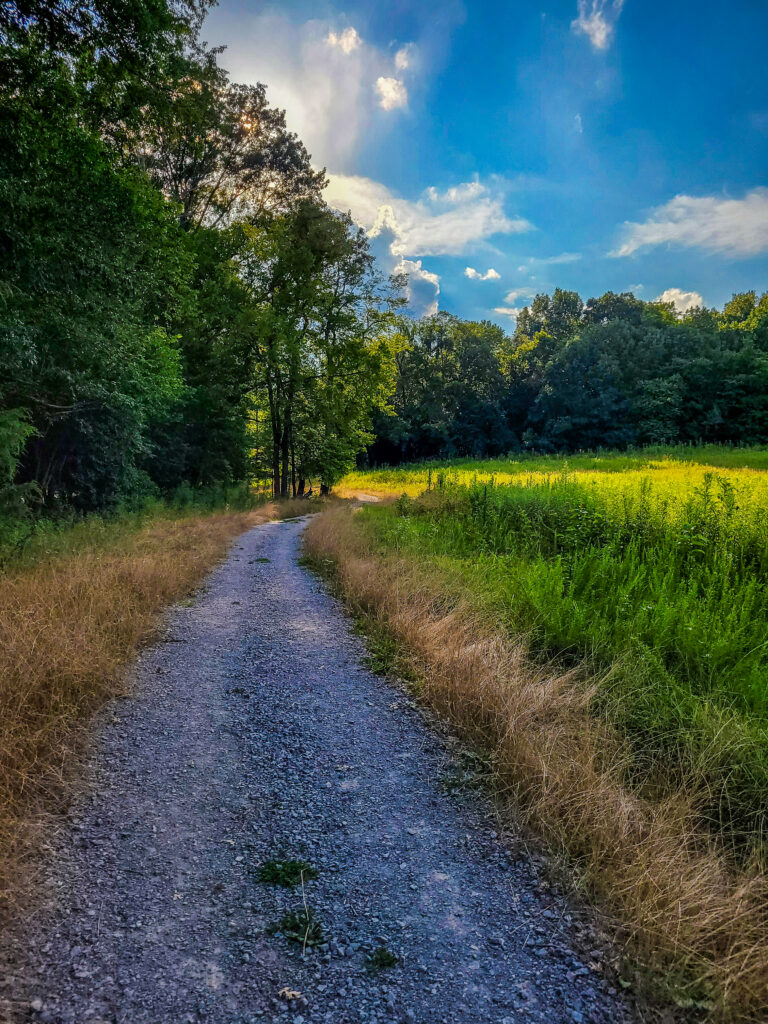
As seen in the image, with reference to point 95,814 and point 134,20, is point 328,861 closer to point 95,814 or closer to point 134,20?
point 95,814

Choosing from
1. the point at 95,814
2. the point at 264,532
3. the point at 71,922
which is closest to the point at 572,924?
the point at 71,922

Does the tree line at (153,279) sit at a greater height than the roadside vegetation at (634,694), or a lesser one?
greater

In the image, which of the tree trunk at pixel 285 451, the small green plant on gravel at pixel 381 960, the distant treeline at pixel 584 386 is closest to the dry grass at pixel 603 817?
the small green plant on gravel at pixel 381 960

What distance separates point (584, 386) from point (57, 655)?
4871 centimetres

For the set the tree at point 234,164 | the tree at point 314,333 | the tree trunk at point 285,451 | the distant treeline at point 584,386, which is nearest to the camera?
the tree at point 234,164

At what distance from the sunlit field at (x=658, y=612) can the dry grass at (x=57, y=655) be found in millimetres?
3707

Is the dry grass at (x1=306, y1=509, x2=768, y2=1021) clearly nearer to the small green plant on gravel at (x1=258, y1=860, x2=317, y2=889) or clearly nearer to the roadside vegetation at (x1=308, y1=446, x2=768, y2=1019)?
the roadside vegetation at (x1=308, y1=446, x2=768, y2=1019)

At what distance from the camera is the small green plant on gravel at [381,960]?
201cm

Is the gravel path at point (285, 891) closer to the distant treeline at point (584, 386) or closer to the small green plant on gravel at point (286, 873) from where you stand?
the small green plant on gravel at point (286, 873)

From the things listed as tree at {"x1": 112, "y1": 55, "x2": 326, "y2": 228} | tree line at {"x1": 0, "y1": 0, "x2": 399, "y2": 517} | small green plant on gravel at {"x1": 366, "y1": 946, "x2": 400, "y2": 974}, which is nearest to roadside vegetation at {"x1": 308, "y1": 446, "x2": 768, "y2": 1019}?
small green plant on gravel at {"x1": 366, "y1": 946, "x2": 400, "y2": 974}

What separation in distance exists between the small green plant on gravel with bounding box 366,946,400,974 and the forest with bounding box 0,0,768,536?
8.95m

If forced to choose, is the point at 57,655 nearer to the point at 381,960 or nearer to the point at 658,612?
the point at 381,960

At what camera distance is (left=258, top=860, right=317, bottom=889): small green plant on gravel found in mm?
2434

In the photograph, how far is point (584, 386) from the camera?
149 feet
